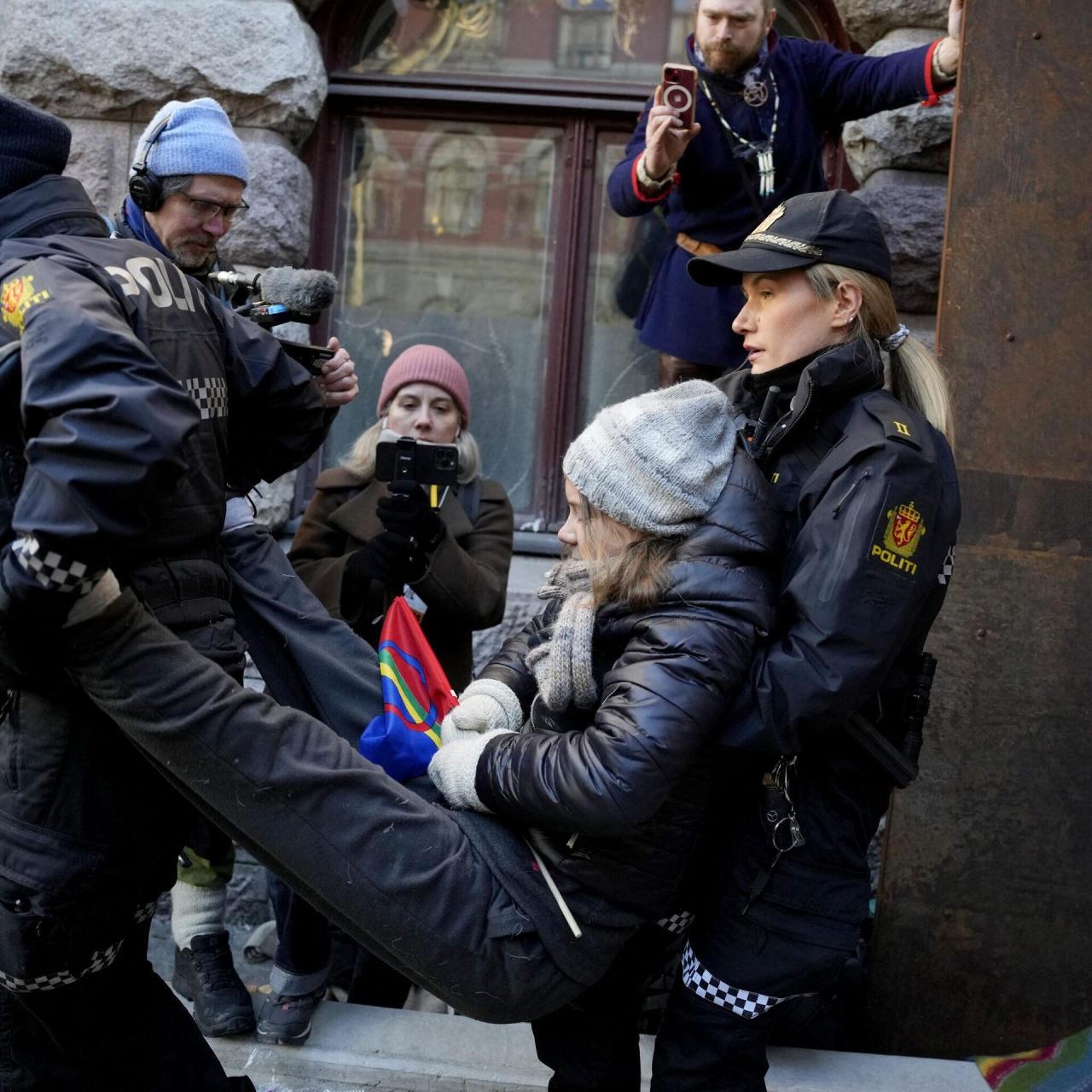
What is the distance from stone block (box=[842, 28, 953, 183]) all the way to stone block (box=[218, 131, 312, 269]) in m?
1.77

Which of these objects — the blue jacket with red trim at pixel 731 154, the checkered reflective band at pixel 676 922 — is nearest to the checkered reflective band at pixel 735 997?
the checkered reflective band at pixel 676 922

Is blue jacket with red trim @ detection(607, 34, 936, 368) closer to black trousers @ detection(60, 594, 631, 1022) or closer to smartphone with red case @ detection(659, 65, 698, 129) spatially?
smartphone with red case @ detection(659, 65, 698, 129)

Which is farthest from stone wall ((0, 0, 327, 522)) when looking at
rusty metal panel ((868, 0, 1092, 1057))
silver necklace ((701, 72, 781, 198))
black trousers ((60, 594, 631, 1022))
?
black trousers ((60, 594, 631, 1022))

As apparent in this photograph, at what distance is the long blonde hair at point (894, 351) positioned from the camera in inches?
94.9

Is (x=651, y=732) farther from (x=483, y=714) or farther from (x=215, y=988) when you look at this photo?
(x=215, y=988)

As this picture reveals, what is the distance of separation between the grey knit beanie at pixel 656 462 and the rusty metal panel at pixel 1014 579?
1.32 metres

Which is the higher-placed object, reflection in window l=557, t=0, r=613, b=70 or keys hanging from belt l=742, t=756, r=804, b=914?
reflection in window l=557, t=0, r=613, b=70

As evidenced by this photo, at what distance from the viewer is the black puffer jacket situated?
2.04m

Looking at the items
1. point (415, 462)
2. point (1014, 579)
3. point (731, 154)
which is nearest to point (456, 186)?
point (731, 154)

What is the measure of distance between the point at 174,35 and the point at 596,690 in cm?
296

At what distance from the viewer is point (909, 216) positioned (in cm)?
405

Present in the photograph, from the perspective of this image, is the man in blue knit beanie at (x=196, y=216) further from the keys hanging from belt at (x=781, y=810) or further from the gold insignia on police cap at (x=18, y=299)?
the keys hanging from belt at (x=781, y=810)

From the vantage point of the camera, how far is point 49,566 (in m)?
1.91

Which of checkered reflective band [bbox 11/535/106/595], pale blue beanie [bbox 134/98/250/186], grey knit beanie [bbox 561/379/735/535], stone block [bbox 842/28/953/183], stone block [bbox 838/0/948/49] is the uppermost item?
stone block [bbox 838/0/948/49]
